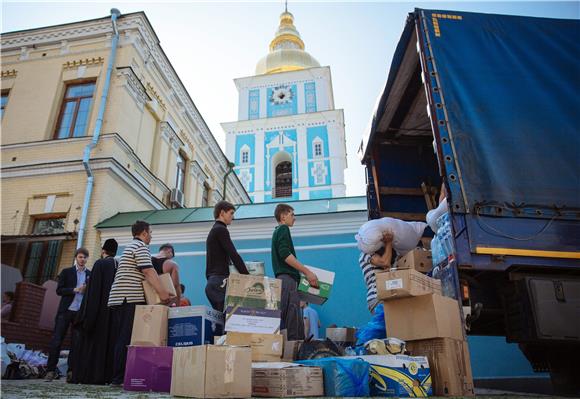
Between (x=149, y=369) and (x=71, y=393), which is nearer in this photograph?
(x=71, y=393)

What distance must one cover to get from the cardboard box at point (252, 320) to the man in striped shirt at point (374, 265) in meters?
1.13

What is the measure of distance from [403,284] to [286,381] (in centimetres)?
105

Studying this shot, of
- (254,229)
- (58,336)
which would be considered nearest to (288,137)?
(254,229)

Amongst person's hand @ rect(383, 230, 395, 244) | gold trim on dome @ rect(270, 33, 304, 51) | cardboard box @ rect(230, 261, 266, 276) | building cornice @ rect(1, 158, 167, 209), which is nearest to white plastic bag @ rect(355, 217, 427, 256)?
person's hand @ rect(383, 230, 395, 244)

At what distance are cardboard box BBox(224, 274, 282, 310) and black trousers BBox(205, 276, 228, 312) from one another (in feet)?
1.69

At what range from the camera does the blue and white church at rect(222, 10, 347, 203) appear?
2736 cm

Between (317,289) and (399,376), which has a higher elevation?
(317,289)

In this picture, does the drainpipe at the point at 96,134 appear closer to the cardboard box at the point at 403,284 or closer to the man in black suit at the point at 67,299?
the man in black suit at the point at 67,299

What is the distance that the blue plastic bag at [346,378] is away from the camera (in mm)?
2566

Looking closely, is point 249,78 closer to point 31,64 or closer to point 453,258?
point 31,64

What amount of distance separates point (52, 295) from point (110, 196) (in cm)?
288

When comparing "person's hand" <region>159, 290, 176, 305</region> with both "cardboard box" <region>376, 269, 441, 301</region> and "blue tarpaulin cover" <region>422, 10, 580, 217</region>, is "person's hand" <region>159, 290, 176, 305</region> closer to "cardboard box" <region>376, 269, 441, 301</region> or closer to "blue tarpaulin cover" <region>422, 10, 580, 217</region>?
"cardboard box" <region>376, 269, 441, 301</region>

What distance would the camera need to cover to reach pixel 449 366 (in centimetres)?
278

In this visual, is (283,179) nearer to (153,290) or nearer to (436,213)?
(153,290)
